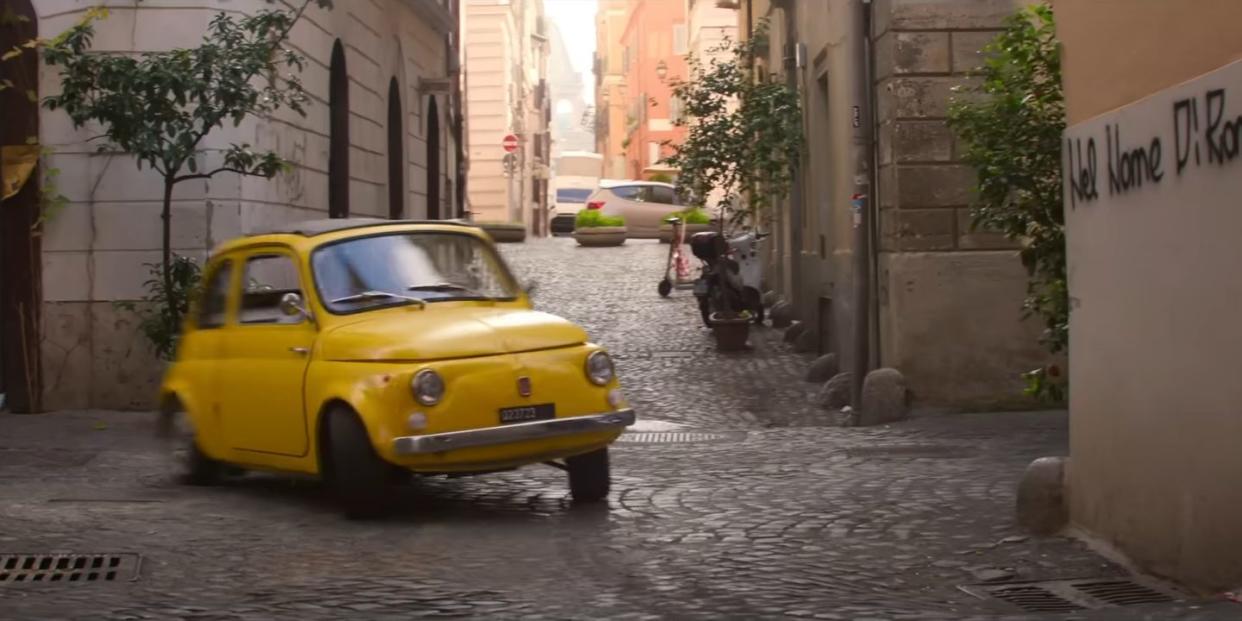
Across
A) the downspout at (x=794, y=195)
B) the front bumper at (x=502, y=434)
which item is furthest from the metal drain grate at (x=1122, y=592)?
the downspout at (x=794, y=195)

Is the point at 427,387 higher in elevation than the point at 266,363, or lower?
lower

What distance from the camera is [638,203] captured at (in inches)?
1732

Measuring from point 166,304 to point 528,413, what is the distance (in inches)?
249

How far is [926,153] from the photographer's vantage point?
15.0 m

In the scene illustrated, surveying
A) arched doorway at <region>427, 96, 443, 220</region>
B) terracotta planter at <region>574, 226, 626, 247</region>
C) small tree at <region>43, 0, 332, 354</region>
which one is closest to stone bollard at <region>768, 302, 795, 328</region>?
arched doorway at <region>427, 96, 443, 220</region>

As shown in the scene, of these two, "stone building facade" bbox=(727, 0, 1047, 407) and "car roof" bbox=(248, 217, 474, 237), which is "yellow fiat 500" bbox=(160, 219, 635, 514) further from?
"stone building facade" bbox=(727, 0, 1047, 407)

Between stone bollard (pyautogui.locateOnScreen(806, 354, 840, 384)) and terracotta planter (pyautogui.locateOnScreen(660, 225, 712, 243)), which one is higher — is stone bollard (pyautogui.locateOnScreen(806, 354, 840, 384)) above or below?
below

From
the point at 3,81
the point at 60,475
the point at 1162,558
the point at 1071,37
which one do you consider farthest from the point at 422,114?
the point at 1162,558

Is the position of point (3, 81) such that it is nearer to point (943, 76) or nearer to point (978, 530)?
point (943, 76)

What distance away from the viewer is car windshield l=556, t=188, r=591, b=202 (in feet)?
218

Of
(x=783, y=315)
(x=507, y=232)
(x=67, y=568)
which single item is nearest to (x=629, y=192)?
(x=507, y=232)

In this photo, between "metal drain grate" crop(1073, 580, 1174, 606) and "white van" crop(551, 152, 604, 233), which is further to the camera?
"white van" crop(551, 152, 604, 233)

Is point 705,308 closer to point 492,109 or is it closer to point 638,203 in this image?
point 638,203

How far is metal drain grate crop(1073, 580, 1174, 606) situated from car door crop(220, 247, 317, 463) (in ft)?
14.2
